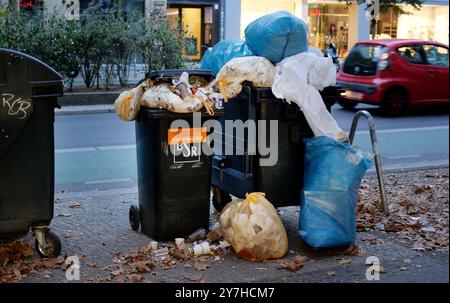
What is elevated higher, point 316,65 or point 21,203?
point 316,65

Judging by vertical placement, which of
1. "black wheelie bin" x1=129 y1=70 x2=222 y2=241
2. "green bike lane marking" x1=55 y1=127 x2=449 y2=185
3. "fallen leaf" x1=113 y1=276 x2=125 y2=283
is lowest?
"green bike lane marking" x1=55 y1=127 x2=449 y2=185

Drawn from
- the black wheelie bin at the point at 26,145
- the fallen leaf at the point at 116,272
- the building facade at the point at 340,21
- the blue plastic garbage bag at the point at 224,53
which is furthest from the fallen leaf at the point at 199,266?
the building facade at the point at 340,21

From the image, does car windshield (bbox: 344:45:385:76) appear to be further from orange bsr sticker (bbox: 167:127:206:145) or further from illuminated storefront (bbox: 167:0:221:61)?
illuminated storefront (bbox: 167:0:221:61)

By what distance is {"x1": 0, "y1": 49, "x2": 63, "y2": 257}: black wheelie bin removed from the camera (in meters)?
4.67

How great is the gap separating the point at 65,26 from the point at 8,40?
1.51 meters

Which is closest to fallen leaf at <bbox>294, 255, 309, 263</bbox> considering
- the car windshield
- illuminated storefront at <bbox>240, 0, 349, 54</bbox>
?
the car windshield

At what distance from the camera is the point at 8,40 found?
16.2 meters

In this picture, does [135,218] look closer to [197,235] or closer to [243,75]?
[197,235]

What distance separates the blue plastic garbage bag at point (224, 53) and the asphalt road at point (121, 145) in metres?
2.32

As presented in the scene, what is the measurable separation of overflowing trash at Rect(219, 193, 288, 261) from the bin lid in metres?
1.63

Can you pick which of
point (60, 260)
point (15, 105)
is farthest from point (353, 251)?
point (15, 105)

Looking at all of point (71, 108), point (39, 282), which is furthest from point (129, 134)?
point (39, 282)
